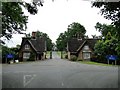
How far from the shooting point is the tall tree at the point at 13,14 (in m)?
17.2

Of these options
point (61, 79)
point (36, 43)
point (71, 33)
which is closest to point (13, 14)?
point (61, 79)

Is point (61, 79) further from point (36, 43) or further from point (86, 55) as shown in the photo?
point (36, 43)

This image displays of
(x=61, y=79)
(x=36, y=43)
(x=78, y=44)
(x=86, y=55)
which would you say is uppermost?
(x=36, y=43)

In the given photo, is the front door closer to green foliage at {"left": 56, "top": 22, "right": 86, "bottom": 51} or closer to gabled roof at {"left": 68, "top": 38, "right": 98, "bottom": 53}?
gabled roof at {"left": 68, "top": 38, "right": 98, "bottom": 53}

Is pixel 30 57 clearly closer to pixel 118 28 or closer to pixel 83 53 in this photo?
pixel 83 53

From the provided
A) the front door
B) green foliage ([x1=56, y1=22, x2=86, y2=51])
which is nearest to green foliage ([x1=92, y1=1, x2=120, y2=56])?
the front door

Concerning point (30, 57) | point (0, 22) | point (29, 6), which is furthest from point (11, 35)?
point (30, 57)

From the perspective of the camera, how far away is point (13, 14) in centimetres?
2261

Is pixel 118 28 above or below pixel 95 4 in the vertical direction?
below

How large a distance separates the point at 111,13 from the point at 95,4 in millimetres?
1202

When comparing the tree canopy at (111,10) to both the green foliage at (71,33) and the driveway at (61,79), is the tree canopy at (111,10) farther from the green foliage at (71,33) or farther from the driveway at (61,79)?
the green foliage at (71,33)

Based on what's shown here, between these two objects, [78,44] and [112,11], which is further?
[78,44]

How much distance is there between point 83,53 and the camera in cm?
9300

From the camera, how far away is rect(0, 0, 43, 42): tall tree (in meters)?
17.2
